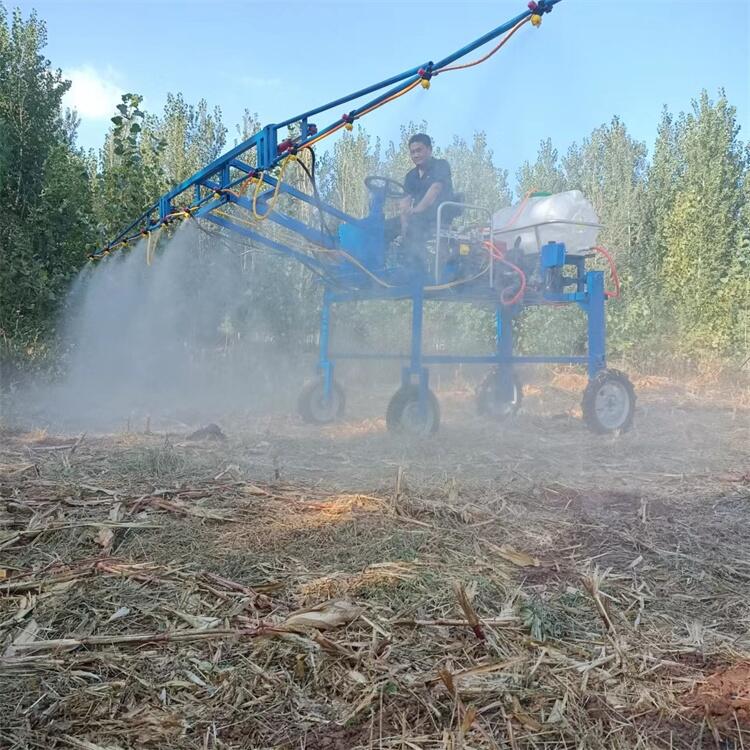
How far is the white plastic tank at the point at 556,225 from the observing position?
8.67 meters

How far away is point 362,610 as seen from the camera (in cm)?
246

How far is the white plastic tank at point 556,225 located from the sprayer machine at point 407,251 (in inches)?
0.5

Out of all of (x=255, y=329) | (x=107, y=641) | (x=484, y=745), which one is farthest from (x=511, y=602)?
(x=255, y=329)

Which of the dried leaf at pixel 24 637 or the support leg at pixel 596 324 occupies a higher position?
the support leg at pixel 596 324

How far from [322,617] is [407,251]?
18.8ft

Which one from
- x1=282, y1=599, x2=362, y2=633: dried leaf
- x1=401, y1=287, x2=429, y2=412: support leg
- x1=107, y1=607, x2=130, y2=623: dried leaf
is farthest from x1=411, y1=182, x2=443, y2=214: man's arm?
x1=107, y1=607, x2=130, y2=623: dried leaf

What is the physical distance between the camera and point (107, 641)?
88.4 inches

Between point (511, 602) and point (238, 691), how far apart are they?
3.61 feet

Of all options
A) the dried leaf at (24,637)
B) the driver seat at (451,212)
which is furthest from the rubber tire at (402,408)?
the dried leaf at (24,637)

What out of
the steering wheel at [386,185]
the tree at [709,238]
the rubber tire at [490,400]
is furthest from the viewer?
the tree at [709,238]

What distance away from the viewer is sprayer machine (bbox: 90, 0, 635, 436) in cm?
650

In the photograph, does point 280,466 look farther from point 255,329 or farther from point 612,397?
point 255,329

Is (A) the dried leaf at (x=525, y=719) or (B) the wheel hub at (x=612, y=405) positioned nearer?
(A) the dried leaf at (x=525, y=719)

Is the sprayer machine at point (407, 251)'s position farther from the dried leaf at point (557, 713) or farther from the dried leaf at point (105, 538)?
the dried leaf at point (557, 713)
